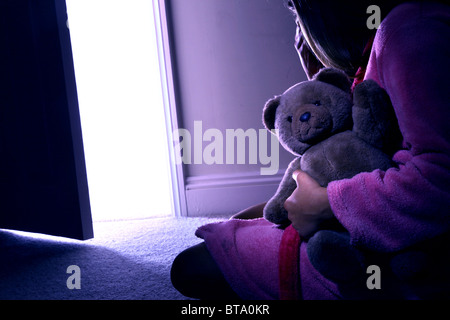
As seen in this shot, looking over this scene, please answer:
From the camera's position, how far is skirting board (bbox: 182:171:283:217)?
1646 millimetres

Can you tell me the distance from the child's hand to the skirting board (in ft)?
3.68

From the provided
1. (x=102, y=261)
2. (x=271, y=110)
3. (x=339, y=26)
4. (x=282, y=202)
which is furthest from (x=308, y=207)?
(x=102, y=261)

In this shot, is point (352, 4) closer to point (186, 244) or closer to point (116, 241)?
point (186, 244)

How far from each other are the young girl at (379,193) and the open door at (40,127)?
0.91m

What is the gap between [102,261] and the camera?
→ 117 cm

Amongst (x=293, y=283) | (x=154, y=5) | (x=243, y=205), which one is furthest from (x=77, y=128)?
(x=293, y=283)

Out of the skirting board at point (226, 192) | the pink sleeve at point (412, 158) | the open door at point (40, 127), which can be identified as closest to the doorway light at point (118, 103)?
the skirting board at point (226, 192)

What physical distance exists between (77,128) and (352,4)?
3.70 feet

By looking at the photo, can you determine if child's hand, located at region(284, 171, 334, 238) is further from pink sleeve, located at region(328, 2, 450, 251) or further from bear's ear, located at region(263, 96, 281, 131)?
bear's ear, located at region(263, 96, 281, 131)

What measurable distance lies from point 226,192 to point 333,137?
1176mm

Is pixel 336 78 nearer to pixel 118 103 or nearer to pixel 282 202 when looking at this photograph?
pixel 282 202

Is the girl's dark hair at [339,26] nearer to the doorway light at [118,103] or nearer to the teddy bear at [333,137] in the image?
the teddy bear at [333,137]

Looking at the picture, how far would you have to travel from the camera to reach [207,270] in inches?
24.5

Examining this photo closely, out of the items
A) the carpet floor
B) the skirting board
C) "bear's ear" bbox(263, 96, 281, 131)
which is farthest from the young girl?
the skirting board
